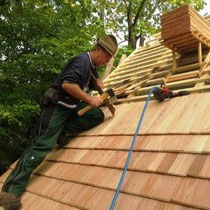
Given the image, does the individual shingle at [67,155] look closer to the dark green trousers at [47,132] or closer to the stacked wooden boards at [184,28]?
the dark green trousers at [47,132]

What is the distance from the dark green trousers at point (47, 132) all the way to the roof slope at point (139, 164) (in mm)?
125

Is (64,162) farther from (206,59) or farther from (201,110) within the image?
(206,59)

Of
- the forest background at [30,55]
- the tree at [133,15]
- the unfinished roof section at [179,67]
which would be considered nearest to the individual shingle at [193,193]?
the unfinished roof section at [179,67]

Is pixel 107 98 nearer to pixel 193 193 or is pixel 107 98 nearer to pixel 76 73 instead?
pixel 76 73

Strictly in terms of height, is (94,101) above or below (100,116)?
above

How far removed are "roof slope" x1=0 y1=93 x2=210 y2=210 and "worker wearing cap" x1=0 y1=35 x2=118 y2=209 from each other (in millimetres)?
149

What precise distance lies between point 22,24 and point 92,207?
745 centimetres

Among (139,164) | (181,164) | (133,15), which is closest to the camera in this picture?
(181,164)

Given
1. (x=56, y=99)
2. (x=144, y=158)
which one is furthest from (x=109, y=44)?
(x=144, y=158)

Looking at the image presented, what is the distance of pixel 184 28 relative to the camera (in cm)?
318

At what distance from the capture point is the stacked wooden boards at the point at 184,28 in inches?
125

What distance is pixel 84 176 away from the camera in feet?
8.03

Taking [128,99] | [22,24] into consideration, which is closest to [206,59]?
A: [128,99]

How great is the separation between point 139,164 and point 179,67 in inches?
70.6
